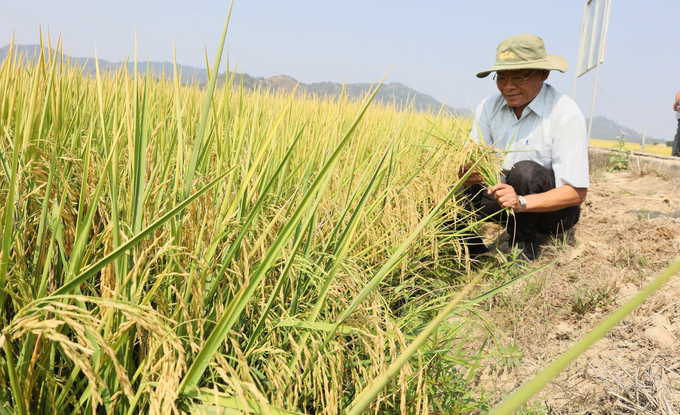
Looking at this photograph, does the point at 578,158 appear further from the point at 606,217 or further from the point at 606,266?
the point at 606,217

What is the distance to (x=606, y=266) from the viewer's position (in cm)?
226

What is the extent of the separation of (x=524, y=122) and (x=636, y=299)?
8.85 feet

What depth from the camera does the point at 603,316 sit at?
180 cm

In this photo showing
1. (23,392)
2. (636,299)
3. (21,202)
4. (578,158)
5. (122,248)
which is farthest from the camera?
(578,158)

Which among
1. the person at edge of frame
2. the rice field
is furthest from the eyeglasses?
the person at edge of frame

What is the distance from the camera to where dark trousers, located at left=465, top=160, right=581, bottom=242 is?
2590mm

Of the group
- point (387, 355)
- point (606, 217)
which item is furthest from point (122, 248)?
point (606, 217)

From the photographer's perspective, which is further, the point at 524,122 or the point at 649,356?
the point at 524,122

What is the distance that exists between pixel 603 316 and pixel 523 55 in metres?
1.48

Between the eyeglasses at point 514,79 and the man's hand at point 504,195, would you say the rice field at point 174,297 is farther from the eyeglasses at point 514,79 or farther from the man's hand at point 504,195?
the eyeglasses at point 514,79

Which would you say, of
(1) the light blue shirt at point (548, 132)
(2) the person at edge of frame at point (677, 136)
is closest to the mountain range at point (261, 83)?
(1) the light blue shirt at point (548, 132)

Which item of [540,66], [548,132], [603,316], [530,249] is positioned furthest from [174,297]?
[530,249]

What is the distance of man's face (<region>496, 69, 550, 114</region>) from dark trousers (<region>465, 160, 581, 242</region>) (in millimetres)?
379

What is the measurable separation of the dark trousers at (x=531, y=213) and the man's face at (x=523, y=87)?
0.38 metres
